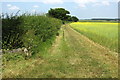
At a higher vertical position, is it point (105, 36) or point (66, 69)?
point (105, 36)

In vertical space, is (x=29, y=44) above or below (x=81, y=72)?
above

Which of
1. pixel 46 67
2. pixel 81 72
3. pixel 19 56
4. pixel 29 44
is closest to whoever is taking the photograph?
pixel 81 72

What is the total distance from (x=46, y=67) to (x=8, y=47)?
1.54 meters

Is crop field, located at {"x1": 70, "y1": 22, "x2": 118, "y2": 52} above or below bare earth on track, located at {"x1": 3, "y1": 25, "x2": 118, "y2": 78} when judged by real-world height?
above

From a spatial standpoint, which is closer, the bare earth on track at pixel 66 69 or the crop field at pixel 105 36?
the bare earth on track at pixel 66 69

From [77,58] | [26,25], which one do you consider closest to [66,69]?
[77,58]

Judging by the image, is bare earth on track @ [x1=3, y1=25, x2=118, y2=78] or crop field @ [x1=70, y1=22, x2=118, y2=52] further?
crop field @ [x1=70, y1=22, x2=118, y2=52]

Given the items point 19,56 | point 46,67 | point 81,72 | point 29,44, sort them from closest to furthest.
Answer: point 81,72 → point 46,67 → point 19,56 → point 29,44

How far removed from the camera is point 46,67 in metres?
6.47

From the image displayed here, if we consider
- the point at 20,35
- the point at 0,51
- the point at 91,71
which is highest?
the point at 20,35

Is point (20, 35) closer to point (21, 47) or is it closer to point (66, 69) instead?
point (21, 47)

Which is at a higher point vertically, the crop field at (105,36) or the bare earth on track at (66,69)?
the crop field at (105,36)

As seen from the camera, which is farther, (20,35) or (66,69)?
(20,35)

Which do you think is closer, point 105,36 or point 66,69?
point 66,69
